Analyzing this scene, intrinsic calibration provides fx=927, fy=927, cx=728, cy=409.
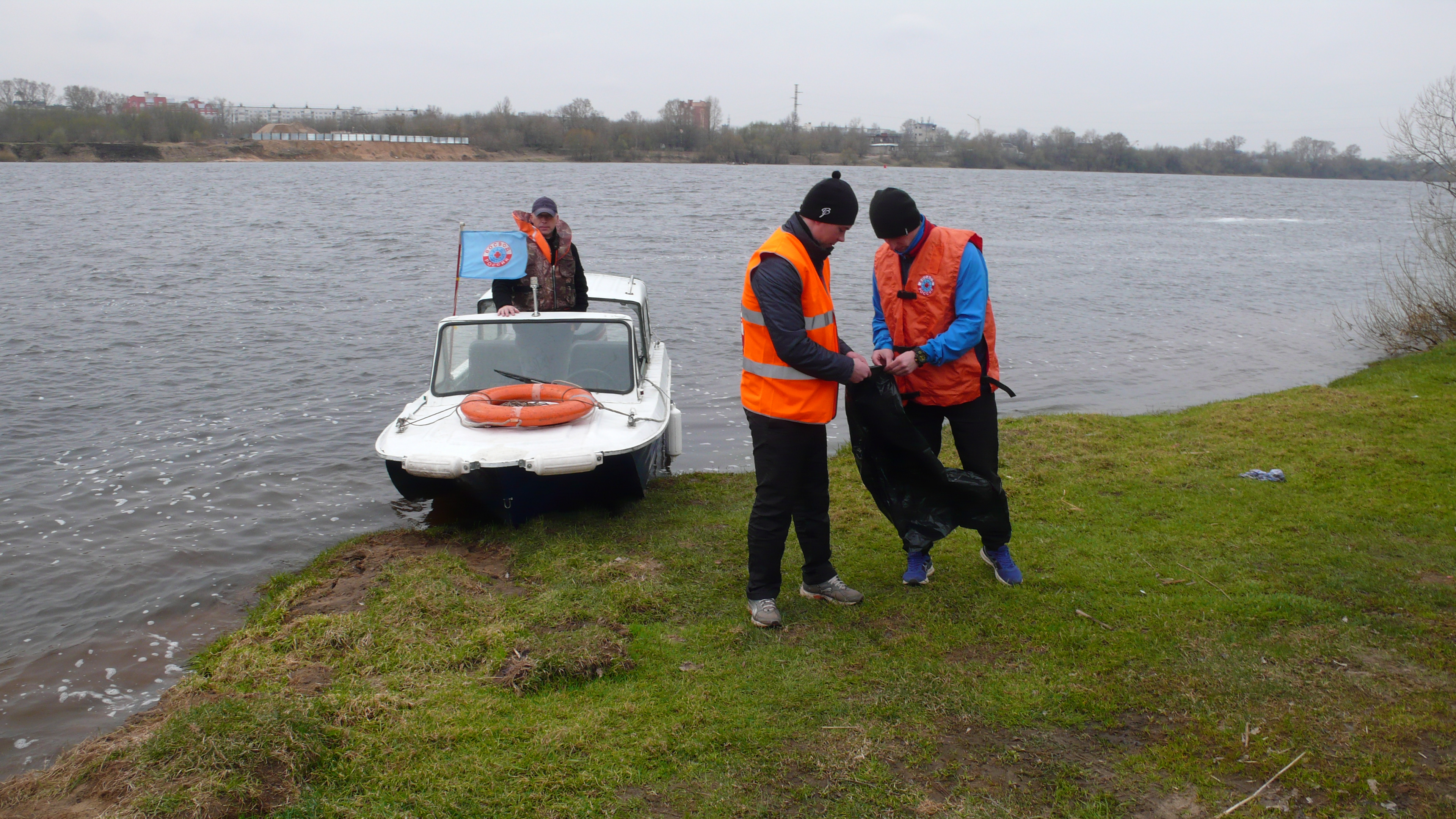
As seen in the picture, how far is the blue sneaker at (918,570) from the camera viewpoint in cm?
511

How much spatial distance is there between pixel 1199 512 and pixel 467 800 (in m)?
5.14

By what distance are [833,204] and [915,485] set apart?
1549 mm

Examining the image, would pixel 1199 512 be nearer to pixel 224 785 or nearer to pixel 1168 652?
pixel 1168 652

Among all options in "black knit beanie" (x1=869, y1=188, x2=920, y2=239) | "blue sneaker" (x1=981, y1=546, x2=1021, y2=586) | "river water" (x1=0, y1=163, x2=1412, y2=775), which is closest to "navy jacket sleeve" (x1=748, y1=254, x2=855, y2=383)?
"black knit beanie" (x1=869, y1=188, x2=920, y2=239)

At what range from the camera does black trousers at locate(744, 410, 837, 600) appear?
446cm

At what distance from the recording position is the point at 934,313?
466cm

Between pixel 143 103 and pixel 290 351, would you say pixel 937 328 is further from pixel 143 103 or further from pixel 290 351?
pixel 143 103

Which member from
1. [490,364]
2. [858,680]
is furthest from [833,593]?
[490,364]

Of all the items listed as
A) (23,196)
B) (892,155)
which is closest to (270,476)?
(23,196)

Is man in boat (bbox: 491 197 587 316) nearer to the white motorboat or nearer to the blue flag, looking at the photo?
the blue flag

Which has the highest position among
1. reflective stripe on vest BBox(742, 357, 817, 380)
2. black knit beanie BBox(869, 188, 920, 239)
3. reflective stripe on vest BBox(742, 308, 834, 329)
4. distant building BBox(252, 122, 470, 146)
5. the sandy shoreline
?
distant building BBox(252, 122, 470, 146)

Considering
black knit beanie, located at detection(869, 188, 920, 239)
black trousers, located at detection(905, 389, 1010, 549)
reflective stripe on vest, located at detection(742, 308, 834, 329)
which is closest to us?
reflective stripe on vest, located at detection(742, 308, 834, 329)

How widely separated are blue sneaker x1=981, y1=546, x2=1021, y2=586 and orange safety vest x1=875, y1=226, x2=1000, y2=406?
93cm

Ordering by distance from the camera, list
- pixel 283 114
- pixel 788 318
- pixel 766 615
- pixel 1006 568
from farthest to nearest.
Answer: pixel 283 114
pixel 1006 568
pixel 766 615
pixel 788 318
